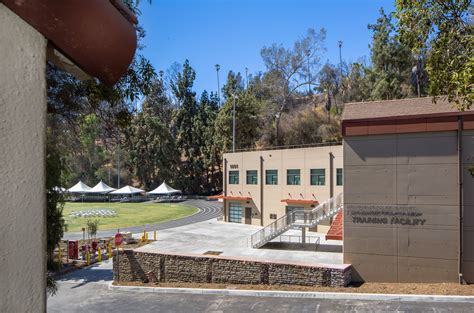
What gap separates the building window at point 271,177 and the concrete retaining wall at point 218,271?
65.7 ft

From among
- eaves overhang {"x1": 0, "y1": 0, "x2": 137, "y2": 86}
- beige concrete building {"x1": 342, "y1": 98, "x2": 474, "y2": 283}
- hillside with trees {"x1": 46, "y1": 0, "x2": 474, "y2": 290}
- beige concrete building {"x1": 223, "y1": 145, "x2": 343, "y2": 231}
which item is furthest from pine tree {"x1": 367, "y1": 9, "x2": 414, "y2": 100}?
eaves overhang {"x1": 0, "y1": 0, "x2": 137, "y2": 86}

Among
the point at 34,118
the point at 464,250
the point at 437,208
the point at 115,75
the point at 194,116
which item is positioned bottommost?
the point at 464,250

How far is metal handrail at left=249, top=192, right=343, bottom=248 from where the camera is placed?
29.6 metres

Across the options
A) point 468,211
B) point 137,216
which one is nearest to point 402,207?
point 468,211

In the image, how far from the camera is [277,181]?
133ft

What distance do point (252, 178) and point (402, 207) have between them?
23.7 meters

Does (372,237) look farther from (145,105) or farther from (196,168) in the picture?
(145,105)

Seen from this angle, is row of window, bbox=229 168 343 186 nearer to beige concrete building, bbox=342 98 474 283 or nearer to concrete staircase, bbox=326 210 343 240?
concrete staircase, bbox=326 210 343 240

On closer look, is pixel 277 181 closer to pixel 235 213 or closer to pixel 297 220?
pixel 235 213

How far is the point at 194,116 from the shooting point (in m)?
80.8

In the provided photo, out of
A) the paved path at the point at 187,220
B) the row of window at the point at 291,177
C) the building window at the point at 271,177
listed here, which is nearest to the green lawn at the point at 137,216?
the paved path at the point at 187,220

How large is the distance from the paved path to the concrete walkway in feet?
10.2

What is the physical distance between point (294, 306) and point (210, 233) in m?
20.5

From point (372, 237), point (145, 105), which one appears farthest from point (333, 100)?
point (372, 237)
